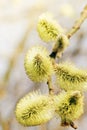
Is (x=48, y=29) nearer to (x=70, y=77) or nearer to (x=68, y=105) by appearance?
(x=70, y=77)

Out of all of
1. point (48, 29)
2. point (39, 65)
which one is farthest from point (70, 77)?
point (48, 29)

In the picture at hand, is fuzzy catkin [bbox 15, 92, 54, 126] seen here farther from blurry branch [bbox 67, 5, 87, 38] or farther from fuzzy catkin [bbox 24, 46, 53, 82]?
blurry branch [bbox 67, 5, 87, 38]

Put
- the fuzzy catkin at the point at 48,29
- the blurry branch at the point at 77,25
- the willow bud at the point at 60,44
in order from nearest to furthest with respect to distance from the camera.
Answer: the willow bud at the point at 60,44 → the blurry branch at the point at 77,25 → the fuzzy catkin at the point at 48,29

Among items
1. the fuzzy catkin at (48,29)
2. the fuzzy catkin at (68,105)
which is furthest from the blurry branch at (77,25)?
the fuzzy catkin at (68,105)

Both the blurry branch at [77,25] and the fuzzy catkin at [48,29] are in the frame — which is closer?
the blurry branch at [77,25]

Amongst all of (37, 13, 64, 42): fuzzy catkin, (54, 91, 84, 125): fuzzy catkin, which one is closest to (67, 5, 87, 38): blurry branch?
(37, 13, 64, 42): fuzzy catkin

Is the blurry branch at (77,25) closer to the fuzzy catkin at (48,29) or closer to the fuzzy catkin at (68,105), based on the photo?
the fuzzy catkin at (48,29)
